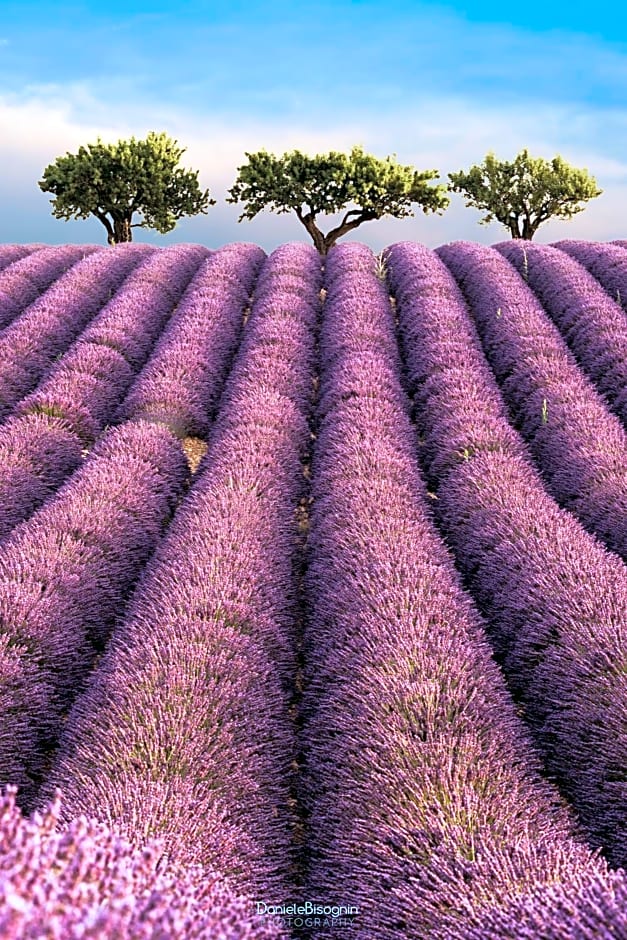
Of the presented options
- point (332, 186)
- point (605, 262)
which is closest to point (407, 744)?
point (605, 262)

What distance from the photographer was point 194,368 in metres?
8.58

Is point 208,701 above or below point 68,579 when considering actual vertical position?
above

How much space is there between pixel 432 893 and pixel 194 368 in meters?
6.94

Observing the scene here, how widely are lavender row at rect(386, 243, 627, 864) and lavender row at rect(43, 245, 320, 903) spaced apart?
1199mm

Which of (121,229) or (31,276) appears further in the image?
(121,229)

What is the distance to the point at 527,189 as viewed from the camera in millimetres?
33062

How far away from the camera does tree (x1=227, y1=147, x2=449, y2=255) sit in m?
27.9

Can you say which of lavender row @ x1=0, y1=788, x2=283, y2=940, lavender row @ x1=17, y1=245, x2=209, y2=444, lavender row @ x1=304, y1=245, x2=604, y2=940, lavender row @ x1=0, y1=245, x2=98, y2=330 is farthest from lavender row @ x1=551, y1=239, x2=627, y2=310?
lavender row @ x1=0, y1=788, x2=283, y2=940

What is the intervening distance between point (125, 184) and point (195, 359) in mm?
23406

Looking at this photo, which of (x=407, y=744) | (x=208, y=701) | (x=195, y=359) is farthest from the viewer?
(x=195, y=359)

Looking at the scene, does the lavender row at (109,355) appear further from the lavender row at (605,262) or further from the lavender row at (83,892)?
the lavender row at (83,892)

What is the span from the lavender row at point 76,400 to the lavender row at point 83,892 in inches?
203

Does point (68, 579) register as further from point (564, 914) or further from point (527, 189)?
point (527, 189)

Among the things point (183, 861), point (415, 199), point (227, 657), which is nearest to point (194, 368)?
point (227, 657)
